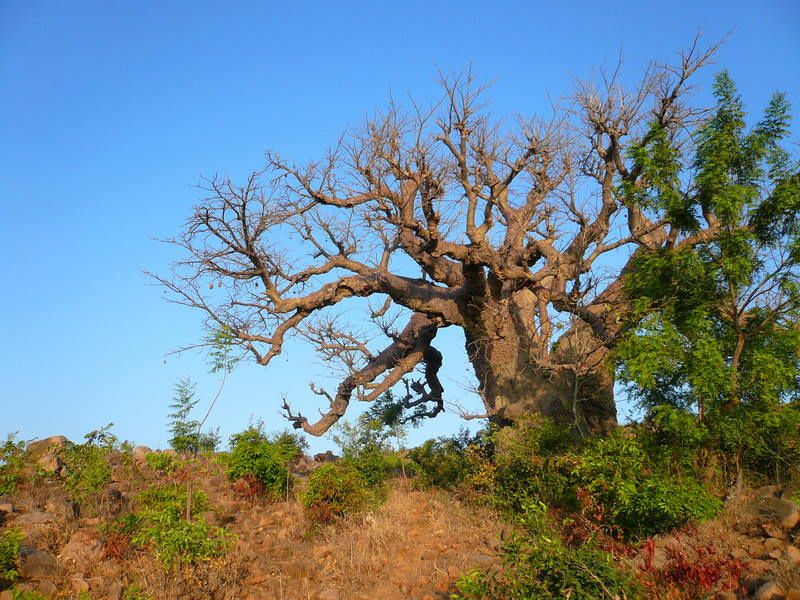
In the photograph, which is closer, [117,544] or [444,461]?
[117,544]

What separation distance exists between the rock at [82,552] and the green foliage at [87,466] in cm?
127

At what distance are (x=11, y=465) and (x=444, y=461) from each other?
625cm

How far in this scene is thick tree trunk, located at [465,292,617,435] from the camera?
10406mm

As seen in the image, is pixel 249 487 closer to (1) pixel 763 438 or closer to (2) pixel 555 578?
(2) pixel 555 578

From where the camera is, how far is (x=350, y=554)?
273 inches

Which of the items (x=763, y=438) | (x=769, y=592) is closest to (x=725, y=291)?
(x=763, y=438)

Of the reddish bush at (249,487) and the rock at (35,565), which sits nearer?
the rock at (35,565)

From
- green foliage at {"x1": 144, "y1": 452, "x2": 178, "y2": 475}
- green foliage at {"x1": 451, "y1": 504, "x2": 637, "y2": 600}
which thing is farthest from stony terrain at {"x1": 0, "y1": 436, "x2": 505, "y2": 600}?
green foliage at {"x1": 451, "y1": 504, "x2": 637, "y2": 600}

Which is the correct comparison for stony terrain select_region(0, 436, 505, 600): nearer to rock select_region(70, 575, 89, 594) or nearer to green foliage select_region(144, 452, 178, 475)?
rock select_region(70, 575, 89, 594)

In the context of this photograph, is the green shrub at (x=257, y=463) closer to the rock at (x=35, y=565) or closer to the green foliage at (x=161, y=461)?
the green foliage at (x=161, y=461)

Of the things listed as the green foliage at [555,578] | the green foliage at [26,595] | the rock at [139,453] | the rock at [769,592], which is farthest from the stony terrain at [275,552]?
the rock at [769,592]

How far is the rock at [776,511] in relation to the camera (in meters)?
5.91

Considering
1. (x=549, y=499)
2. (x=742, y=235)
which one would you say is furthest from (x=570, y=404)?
(x=742, y=235)

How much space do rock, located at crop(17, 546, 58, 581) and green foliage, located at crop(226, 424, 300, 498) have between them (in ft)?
11.9
